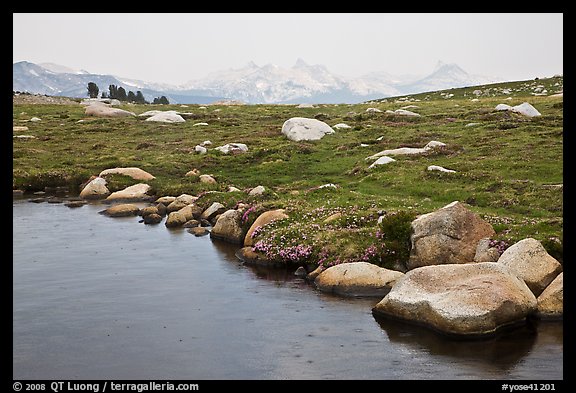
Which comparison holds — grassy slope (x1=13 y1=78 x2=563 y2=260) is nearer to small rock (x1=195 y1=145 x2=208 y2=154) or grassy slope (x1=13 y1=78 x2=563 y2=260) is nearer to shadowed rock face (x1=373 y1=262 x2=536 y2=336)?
small rock (x1=195 y1=145 x2=208 y2=154)

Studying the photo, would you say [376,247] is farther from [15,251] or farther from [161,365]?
[15,251]

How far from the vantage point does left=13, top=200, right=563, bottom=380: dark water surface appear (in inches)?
645

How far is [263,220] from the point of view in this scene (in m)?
31.0

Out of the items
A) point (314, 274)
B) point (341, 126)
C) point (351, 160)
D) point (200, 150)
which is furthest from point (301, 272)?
point (341, 126)

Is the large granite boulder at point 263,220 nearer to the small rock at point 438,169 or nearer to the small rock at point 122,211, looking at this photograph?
the small rock at point 122,211

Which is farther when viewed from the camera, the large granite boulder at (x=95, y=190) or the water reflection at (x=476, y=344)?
the large granite boulder at (x=95, y=190)

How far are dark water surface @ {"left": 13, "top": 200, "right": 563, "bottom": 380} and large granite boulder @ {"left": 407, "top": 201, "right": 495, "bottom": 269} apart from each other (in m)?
3.72

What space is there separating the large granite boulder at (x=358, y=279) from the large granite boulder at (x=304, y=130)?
130ft

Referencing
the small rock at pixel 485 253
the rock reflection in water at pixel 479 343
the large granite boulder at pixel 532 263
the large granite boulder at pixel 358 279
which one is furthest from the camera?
the small rock at pixel 485 253

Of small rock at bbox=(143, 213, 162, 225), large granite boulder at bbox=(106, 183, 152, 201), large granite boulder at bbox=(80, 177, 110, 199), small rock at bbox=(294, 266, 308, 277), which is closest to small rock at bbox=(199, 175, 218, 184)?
large granite boulder at bbox=(106, 183, 152, 201)

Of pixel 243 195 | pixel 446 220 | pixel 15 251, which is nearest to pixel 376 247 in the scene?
pixel 446 220

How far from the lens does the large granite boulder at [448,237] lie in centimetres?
2400

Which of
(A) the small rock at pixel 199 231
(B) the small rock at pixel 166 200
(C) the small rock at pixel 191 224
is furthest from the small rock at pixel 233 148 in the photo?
(A) the small rock at pixel 199 231

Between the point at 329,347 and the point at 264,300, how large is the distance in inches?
209
